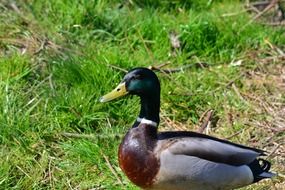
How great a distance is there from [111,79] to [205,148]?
4.28ft

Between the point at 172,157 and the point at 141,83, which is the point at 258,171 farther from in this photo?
the point at 141,83

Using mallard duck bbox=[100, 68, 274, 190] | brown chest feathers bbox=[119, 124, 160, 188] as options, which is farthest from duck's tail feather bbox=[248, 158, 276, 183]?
brown chest feathers bbox=[119, 124, 160, 188]

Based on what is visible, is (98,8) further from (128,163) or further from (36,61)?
(128,163)

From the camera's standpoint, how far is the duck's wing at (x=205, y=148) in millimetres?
3459

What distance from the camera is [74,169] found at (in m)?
4.07

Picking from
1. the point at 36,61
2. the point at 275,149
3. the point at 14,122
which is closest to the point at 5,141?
the point at 14,122

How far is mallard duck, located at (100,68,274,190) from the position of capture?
3416 mm

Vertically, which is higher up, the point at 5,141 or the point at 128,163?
the point at 128,163

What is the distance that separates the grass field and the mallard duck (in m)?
0.44

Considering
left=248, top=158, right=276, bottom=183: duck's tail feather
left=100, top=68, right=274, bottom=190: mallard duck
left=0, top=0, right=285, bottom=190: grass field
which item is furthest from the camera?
left=0, top=0, right=285, bottom=190: grass field

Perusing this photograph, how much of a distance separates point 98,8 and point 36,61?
35.6 inches

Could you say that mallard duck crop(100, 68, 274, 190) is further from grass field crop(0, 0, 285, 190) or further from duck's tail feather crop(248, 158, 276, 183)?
grass field crop(0, 0, 285, 190)

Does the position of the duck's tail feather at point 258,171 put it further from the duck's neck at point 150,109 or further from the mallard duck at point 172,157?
the duck's neck at point 150,109

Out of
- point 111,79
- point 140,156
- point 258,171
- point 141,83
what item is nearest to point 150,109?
point 141,83
